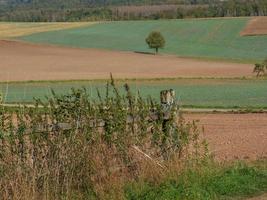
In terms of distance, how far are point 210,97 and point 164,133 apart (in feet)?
96.5

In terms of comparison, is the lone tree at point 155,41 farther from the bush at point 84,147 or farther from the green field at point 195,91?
the bush at point 84,147

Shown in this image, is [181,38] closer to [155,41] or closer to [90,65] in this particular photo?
[155,41]

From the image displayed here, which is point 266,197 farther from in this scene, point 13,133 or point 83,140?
point 13,133

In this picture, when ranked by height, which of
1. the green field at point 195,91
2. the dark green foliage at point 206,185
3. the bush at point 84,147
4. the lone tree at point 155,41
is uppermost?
the bush at point 84,147

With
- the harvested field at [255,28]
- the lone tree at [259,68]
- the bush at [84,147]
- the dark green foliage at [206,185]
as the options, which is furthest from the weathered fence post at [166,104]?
the harvested field at [255,28]

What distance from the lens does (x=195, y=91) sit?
46.1 meters

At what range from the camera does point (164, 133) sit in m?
12.3

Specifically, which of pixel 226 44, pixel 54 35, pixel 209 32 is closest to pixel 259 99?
pixel 226 44

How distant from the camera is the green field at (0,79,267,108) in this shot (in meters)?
37.8

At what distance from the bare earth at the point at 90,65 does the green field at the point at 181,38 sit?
22.6 feet

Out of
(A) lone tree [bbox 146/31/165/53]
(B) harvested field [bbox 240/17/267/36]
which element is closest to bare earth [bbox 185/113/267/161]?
(A) lone tree [bbox 146/31/165/53]

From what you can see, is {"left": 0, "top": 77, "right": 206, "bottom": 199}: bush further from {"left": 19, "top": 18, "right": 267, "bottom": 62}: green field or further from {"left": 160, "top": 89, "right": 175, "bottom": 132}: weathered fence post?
{"left": 19, "top": 18, "right": 267, "bottom": 62}: green field

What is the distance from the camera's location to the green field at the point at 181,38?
101 metres

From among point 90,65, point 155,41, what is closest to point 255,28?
point 155,41
